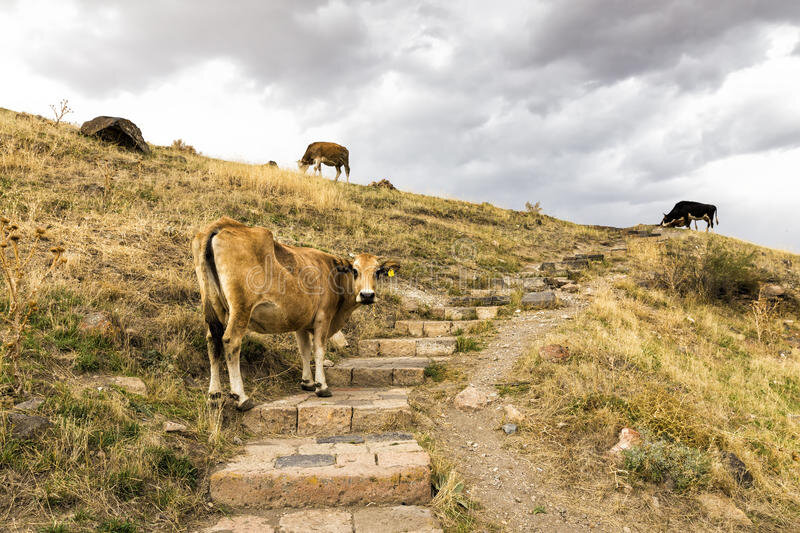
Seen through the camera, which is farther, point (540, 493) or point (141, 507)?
point (540, 493)

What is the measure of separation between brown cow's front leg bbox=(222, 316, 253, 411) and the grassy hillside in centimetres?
29

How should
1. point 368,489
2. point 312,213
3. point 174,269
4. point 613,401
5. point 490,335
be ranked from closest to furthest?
point 368,489, point 613,401, point 174,269, point 490,335, point 312,213

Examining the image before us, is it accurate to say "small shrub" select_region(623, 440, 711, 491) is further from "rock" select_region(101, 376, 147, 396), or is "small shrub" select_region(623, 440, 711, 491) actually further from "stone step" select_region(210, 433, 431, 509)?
"rock" select_region(101, 376, 147, 396)

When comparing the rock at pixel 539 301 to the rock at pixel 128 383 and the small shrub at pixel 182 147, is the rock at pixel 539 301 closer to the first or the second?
the rock at pixel 128 383

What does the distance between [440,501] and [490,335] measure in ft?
17.3

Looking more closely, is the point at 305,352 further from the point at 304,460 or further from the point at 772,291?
the point at 772,291

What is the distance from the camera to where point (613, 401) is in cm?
525

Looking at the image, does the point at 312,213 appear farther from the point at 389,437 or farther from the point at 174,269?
the point at 389,437

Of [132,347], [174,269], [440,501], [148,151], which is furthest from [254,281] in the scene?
[148,151]

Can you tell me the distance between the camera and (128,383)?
15.2 feet

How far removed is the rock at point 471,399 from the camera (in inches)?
228

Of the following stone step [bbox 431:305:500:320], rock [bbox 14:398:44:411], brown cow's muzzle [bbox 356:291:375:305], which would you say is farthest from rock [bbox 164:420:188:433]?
stone step [bbox 431:305:500:320]

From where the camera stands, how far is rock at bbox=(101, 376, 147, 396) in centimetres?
452

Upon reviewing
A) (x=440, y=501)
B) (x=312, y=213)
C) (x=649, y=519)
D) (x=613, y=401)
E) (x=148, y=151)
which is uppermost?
(x=148, y=151)
